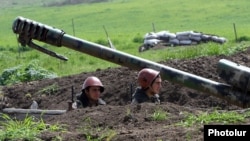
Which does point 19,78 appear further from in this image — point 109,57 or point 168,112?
point 168,112

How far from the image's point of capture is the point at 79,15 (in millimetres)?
58906

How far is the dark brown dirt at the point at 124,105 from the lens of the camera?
862 centimetres

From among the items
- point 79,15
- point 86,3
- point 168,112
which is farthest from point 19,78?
point 86,3

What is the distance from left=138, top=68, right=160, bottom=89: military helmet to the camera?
37.1ft

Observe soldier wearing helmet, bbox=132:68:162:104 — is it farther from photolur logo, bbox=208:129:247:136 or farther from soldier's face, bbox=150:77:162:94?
photolur logo, bbox=208:129:247:136

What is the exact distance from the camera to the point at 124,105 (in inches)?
531

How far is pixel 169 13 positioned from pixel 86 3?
2155 cm

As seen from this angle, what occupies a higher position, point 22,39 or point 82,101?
point 22,39

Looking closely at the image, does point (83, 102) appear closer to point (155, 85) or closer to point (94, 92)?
point (94, 92)

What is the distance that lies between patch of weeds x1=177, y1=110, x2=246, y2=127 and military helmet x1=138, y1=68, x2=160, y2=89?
217 centimetres

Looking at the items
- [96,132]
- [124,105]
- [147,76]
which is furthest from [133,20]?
[96,132]

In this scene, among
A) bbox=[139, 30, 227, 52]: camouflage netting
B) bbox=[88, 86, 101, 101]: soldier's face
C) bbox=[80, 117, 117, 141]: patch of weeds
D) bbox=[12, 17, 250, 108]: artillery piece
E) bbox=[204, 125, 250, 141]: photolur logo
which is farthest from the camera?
bbox=[139, 30, 227, 52]: camouflage netting

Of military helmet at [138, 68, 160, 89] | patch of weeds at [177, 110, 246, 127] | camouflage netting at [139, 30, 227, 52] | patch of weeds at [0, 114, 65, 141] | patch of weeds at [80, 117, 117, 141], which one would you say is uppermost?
military helmet at [138, 68, 160, 89]

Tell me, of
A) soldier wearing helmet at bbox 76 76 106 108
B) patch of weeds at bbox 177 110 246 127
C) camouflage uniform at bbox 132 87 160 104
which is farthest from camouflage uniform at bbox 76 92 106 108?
patch of weeds at bbox 177 110 246 127
